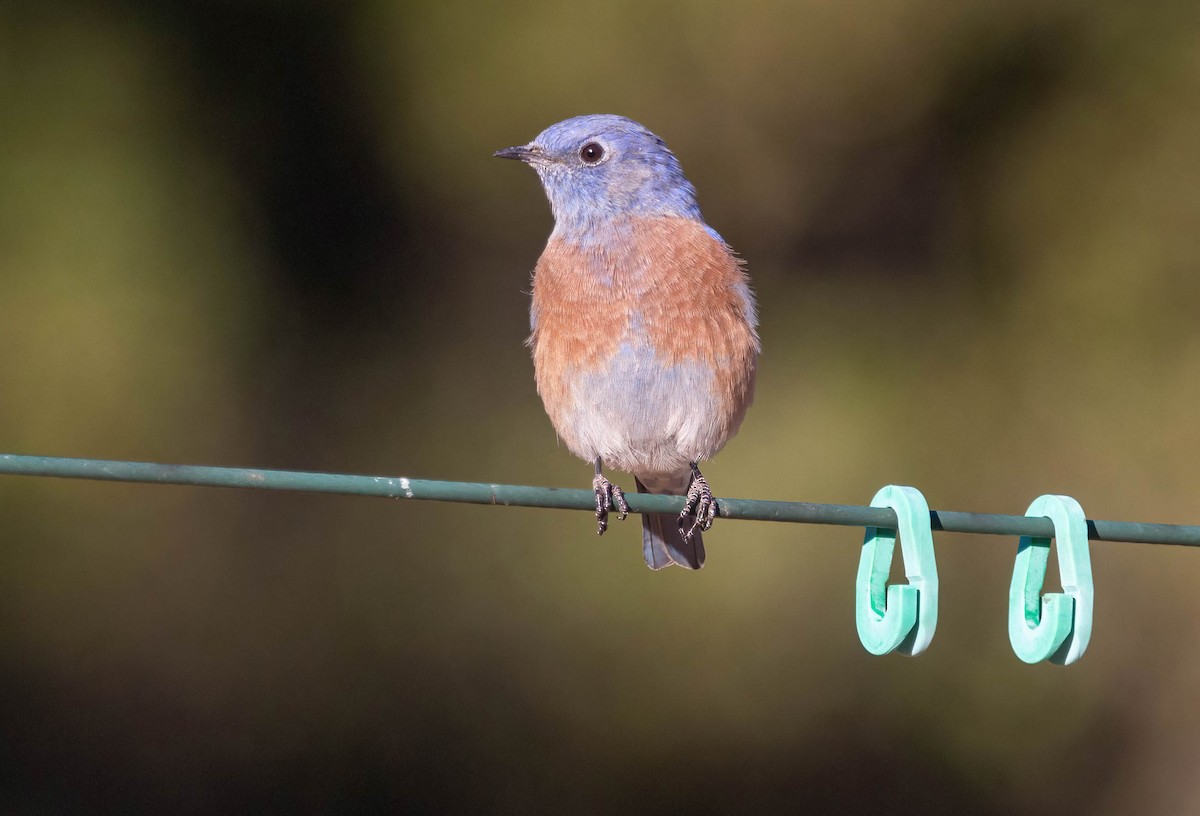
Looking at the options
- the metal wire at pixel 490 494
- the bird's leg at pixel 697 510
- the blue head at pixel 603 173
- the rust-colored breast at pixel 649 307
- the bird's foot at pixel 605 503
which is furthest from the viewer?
the blue head at pixel 603 173

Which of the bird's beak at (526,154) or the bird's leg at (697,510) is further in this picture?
the bird's beak at (526,154)

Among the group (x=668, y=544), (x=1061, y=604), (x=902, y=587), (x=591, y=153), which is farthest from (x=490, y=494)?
(x=591, y=153)

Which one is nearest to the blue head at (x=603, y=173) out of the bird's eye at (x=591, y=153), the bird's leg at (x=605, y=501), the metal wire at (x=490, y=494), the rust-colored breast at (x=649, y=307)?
the bird's eye at (x=591, y=153)

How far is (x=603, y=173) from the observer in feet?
14.3

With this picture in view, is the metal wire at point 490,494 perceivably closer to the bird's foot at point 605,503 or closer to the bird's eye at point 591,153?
the bird's foot at point 605,503

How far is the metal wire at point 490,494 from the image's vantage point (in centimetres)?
203

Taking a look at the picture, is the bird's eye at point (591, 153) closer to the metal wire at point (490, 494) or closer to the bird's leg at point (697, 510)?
the bird's leg at point (697, 510)

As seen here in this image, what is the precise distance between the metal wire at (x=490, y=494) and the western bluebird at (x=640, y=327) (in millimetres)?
1188

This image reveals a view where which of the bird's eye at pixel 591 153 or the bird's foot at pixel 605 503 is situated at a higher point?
the bird's eye at pixel 591 153

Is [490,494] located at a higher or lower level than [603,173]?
lower

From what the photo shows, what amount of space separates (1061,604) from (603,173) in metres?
2.44

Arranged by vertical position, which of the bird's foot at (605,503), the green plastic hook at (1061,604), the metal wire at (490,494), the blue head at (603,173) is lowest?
A: the green plastic hook at (1061,604)

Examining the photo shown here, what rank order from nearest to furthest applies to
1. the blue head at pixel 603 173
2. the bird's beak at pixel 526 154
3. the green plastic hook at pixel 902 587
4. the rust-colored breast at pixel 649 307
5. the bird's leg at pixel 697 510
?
the green plastic hook at pixel 902 587 < the bird's leg at pixel 697 510 < the rust-colored breast at pixel 649 307 < the blue head at pixel 603 173 < the bird's beak at pixel 526 154

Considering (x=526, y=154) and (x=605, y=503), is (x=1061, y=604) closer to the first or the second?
(x=605, y=503)
